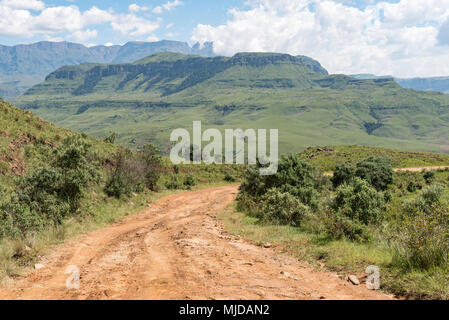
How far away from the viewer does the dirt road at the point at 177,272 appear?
22.7 ft

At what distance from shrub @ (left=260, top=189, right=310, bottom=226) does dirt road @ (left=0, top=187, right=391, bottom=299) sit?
3.03 meters

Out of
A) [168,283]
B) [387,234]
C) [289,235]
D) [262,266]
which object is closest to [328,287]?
[262,266]

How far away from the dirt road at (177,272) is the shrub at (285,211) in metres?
3.03

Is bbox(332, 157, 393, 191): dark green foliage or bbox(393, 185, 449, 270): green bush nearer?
bbox(393, 185, 449, 270): green bush

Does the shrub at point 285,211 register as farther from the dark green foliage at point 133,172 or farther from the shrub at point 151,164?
the shrub at point 151,164

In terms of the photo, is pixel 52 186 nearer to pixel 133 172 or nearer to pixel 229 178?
pixel 133 172

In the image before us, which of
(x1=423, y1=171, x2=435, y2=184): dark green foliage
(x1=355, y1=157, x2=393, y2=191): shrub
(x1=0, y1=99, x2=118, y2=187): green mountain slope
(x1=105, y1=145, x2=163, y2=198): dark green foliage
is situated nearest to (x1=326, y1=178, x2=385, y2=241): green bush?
(x1=105, y1=145, x2=163, y2=198): dark green foliage

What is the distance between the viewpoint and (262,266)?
8.85 m

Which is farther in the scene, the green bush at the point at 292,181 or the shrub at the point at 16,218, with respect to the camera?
the green bush at the point at 292,181

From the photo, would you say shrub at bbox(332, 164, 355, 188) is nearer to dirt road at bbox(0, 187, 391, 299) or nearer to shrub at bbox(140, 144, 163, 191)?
shrub at bbox(140, 144, 163, 191)

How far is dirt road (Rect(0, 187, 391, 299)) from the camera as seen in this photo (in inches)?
272

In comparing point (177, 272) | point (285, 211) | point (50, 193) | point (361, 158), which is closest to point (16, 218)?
point (50, 193)

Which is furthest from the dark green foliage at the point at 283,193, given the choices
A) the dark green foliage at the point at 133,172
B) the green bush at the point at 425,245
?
the dark green foliage at the point at 133,172

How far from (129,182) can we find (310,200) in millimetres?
14699
